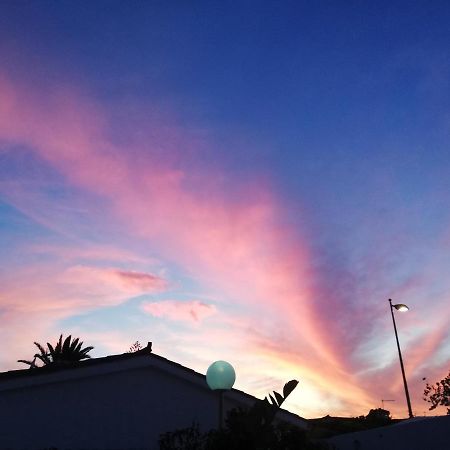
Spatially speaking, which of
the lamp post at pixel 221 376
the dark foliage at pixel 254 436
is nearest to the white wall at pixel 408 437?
the dark foliage at pixel 254 436

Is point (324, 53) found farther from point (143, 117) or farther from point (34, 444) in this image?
point (34, 444)

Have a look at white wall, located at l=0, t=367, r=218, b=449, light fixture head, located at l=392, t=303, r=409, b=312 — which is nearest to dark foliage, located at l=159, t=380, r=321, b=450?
white wall, located at l=0, t=367, r=218, b=449

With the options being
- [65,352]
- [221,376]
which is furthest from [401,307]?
[65,352]

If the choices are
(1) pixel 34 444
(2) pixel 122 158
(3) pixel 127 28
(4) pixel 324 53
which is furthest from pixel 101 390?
(4) pixel 324 53

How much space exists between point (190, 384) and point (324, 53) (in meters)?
12.5

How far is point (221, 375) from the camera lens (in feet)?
38.8

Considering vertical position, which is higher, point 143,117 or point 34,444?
point 143,117

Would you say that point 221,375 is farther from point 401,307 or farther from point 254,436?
point 401,307

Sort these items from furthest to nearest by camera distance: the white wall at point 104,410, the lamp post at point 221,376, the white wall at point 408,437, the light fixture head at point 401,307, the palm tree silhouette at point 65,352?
the palm tree silhouette at point 65,352 < the light fixture head at point 401,307 < the white wall at point 104,410 < the lamp post at point 221,376 < the white wall at point 408,437

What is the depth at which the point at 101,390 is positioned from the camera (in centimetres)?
1412

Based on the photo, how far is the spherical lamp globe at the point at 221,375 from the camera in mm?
11820

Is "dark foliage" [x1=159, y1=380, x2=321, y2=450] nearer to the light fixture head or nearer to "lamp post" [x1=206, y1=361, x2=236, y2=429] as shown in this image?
"lamp post" [x1=206, y1=361, x2=236, y2=429]

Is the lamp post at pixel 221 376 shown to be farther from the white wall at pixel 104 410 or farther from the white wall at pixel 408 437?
the white wall at pixel 408 437

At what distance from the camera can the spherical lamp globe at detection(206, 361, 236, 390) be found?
11820mm
